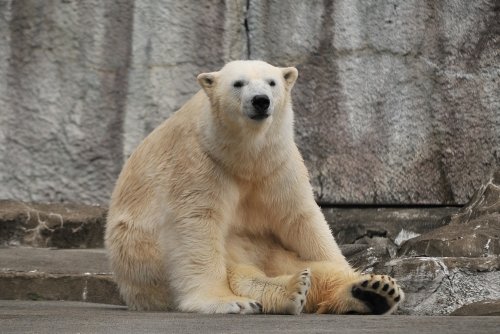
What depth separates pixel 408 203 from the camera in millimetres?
6965

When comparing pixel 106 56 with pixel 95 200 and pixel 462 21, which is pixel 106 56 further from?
pixel 462 21

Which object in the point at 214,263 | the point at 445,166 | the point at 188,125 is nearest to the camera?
the point at 214,263

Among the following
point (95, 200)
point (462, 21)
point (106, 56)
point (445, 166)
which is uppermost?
point (462, 21)


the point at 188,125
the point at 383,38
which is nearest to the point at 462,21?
the point at 383,38

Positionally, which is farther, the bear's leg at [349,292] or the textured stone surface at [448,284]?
the textured stone surface at [448,284]

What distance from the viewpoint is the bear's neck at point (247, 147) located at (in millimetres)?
4500

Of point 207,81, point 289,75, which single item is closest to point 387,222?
point 289,75

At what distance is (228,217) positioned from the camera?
14.8ft

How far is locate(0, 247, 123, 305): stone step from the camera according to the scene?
19.4 ft

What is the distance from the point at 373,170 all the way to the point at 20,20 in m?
2.59

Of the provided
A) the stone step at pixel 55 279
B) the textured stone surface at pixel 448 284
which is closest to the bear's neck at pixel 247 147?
the textured stone surface at pixel 448 284

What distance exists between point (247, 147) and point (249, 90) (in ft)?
0.79

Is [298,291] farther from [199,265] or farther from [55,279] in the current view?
[55,279]

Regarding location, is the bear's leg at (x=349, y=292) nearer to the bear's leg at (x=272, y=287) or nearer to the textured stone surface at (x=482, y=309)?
the bear's leg at (x=272, y=287)
